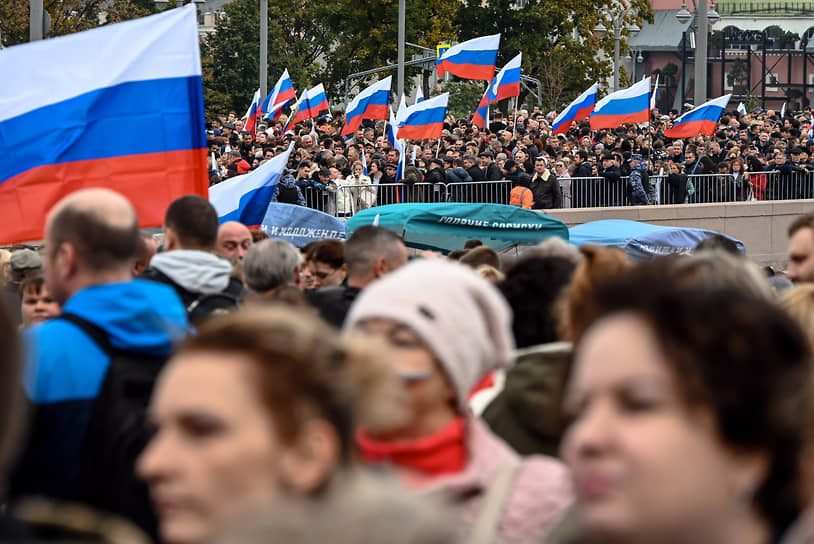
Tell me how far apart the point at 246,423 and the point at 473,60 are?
24.1m

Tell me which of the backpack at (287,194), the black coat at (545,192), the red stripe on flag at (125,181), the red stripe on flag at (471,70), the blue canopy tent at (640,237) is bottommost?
the blue canopy tent at (640,237)

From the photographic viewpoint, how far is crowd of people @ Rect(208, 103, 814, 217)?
20906mm

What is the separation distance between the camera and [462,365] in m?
2.82

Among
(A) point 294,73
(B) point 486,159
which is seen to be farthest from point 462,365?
(A) point 294,73

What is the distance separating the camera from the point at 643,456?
6.21 feet

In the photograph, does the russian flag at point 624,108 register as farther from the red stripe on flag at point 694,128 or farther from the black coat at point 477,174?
the black coat at point 477,174

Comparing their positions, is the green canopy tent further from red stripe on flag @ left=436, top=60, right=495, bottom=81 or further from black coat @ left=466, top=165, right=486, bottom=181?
red stripe on flag @ left=436, top=60, right=495, bottom=81

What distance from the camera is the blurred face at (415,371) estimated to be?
2.76m

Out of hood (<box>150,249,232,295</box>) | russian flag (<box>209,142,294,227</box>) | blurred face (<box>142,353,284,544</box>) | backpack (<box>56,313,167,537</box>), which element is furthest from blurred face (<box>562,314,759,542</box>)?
russian flag (<box>209,142,294,227</box>)

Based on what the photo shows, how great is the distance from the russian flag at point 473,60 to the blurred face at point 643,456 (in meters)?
23.7

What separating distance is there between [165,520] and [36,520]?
1.00 feet

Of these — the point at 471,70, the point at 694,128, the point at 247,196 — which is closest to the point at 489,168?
the point at 471,70

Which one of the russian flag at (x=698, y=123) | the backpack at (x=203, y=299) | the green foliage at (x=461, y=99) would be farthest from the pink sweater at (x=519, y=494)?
the green foliage at (x=461, y=99)

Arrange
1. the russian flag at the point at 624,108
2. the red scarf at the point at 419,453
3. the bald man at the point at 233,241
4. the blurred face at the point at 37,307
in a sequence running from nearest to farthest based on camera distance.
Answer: the red scarf at the point at 419,453
the blurred face at the point at 37,307
the bald man at the point at 233,241
the russian flag at the point at 624,108
